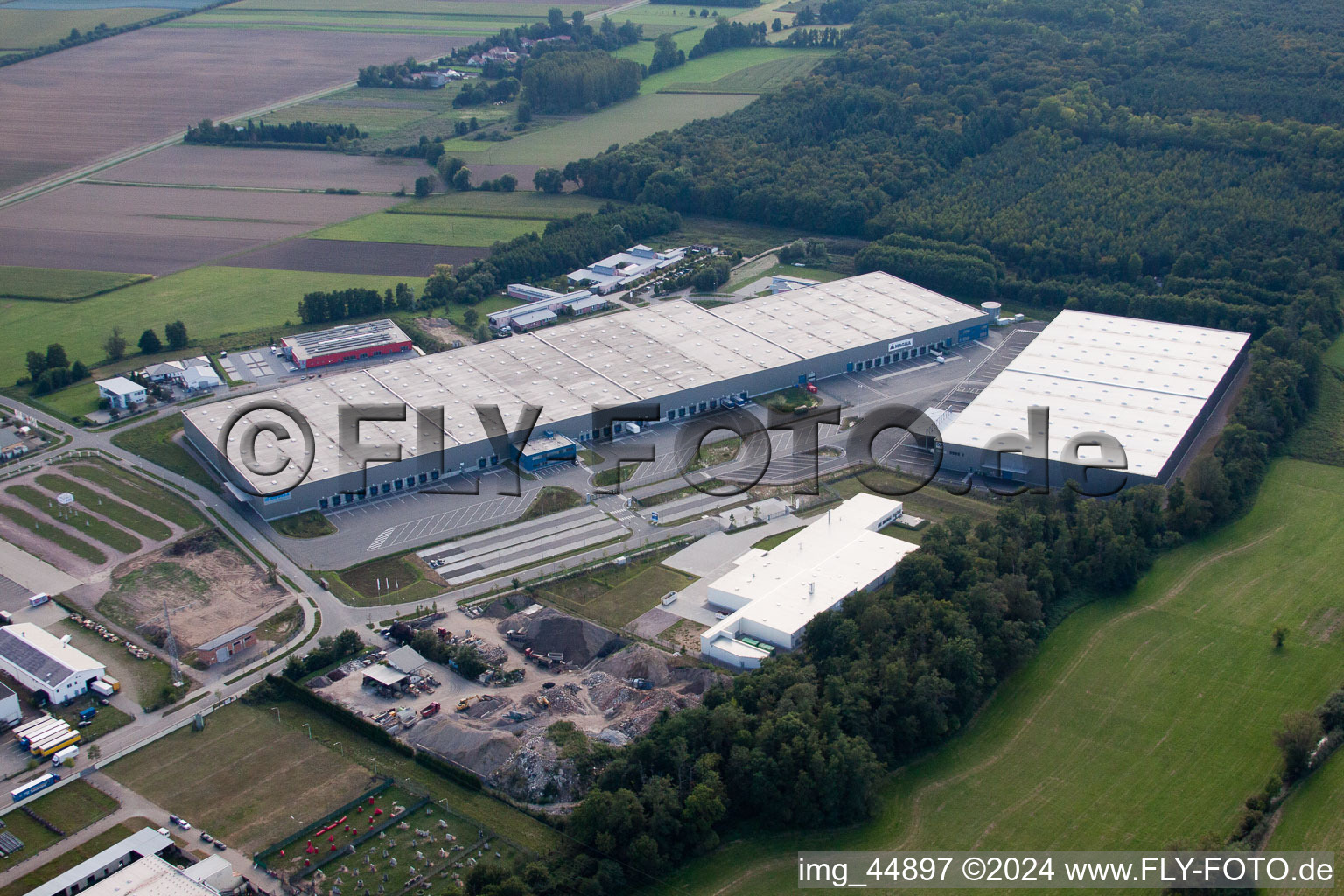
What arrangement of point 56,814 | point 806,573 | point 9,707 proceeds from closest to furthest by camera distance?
point 56,814 < point 9,707 < point 806,573

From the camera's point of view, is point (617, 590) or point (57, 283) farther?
point (57, 283)

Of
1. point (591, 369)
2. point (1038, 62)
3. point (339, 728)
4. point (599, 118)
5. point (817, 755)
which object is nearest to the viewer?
point (817, 755)

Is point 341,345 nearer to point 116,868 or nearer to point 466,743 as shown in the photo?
point 466,743

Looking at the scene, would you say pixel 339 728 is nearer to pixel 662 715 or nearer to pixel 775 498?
pixel 662 715

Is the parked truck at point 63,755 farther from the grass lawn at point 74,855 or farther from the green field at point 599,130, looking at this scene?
the green field at point 599,130

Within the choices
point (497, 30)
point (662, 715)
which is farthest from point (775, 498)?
point (497, 30)

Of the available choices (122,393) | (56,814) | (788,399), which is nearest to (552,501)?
(788,399)
